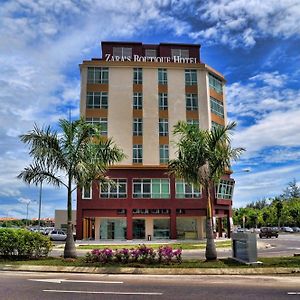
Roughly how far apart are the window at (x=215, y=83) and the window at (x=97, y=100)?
1456cm

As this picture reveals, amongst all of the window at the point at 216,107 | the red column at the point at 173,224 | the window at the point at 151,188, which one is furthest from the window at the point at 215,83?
the red column at the point at 173,224

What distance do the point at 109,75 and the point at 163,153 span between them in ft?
41.4

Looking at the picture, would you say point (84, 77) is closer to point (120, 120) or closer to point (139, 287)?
point (120, 120)

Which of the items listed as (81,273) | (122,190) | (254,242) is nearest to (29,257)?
(81,273)

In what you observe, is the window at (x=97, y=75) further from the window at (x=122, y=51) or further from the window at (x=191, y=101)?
the window at (x=191, y=101)

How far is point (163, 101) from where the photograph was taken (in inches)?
2100

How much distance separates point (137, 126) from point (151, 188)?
8.29 meters

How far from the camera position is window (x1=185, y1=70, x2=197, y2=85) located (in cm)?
5400

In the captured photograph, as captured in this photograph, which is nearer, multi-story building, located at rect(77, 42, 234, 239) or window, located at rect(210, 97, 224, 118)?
multi-story building, located at rect(77, 42, 234, 239)

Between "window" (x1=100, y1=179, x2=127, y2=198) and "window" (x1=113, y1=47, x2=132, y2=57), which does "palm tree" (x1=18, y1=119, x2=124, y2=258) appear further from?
"window" (x1=113, y1=47, x2=132, y2=57)

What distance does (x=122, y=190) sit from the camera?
49.8 metres

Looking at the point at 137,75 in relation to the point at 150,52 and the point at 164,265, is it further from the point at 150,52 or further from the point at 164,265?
the point at 164,265

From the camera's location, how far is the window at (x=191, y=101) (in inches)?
2098

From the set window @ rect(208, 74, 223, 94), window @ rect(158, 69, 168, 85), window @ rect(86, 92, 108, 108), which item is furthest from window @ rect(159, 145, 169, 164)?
→ window @ rect(208, 74, 223, 94)
